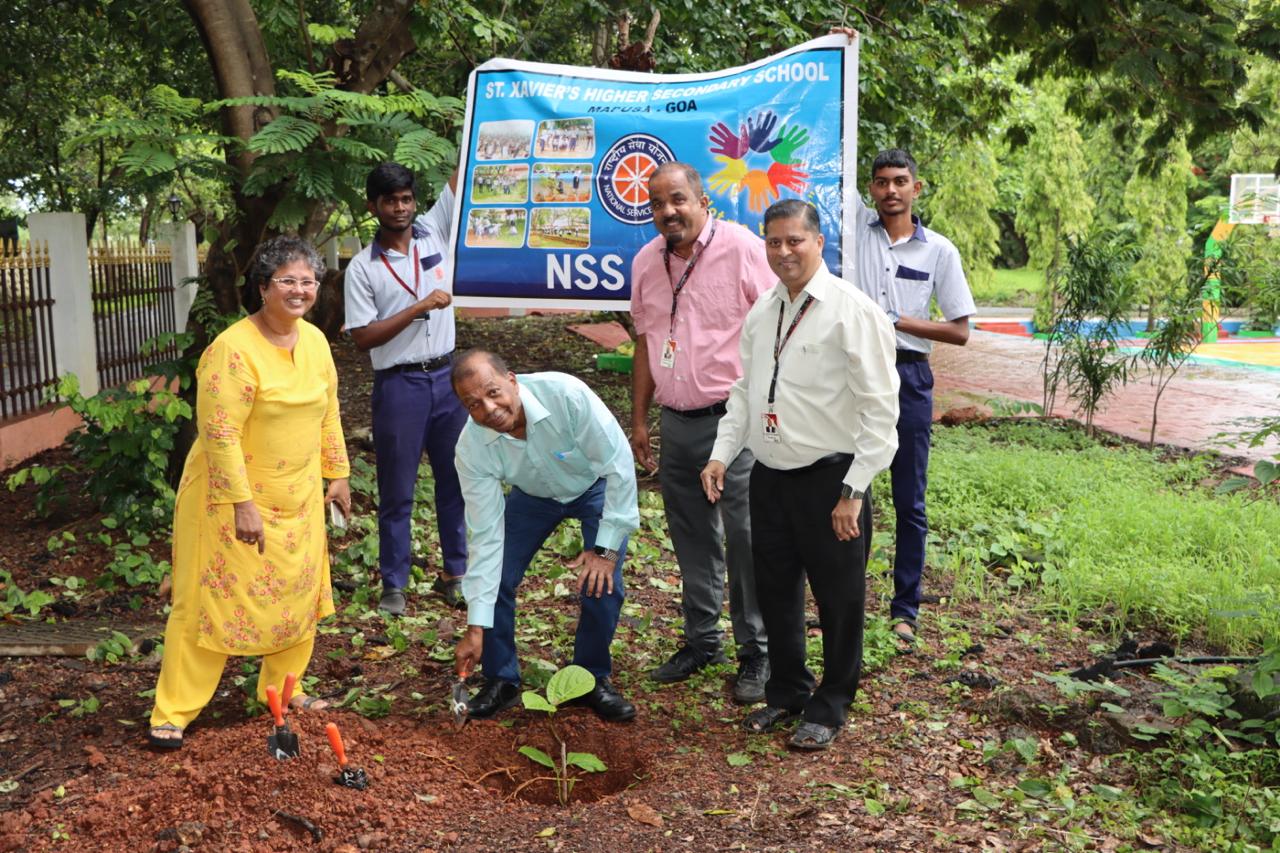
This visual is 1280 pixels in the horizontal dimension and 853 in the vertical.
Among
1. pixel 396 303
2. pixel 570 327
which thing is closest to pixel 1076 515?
pixel 396 303

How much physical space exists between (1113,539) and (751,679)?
10.5 feet

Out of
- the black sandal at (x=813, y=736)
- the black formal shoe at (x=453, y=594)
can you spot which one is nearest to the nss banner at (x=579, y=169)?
the black formal shoe at (x=453, y=594)

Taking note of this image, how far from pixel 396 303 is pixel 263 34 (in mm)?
2976

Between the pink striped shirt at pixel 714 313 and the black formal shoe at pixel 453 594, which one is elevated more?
the pink striped shirt at pixel 714 313

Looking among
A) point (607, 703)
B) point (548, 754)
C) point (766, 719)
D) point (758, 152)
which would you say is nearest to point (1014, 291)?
point (758, 152)

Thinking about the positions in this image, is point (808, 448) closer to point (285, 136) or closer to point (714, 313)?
point (714, 313)

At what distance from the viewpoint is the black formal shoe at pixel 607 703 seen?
4500mm

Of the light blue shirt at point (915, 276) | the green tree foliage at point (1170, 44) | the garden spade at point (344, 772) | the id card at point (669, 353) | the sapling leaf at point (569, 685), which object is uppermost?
the green tree foliage at point (1170, 44)

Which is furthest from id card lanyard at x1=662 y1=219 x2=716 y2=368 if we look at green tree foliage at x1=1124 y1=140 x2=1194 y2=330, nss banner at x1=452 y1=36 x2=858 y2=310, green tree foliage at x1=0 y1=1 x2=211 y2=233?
green tree foliage at x1=1124 y1=140 x2=1194 y2=330

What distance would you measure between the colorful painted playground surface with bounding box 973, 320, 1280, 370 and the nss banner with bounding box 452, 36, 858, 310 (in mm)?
11666

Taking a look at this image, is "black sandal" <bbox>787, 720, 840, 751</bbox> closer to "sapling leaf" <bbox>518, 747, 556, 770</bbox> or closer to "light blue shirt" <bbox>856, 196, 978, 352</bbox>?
"sapling leaf" <bbox>518, 747, 556, 770</bbox>

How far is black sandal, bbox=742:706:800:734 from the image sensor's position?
14.4 ft

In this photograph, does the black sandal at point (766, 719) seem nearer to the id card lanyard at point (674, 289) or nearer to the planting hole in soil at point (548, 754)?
the planting hole in soil at point (548, 754)

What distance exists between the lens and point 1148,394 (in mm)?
14484
